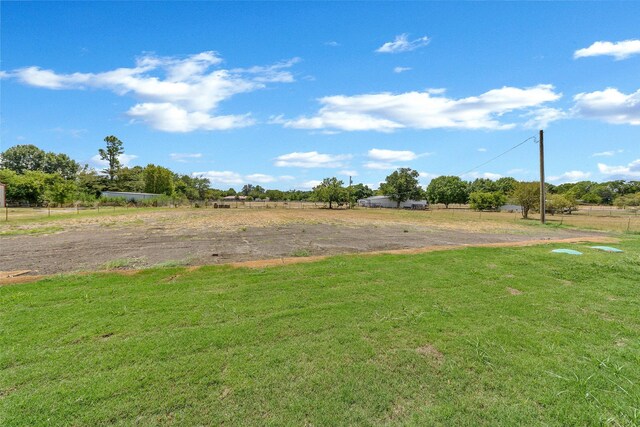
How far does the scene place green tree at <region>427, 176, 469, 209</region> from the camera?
7975 centimetres

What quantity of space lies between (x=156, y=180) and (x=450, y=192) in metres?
76.3

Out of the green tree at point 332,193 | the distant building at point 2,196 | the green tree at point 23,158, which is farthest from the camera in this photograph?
the green tree at point 23,158

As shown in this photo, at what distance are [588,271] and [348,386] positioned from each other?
770 cm

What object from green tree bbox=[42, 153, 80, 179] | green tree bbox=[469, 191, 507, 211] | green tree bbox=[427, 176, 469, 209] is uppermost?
green tree bbox=[42, 153, 80, 179]

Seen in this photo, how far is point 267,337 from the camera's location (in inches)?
152

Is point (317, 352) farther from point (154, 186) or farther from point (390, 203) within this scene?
point (154, 186)

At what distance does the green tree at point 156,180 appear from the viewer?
76.1 m

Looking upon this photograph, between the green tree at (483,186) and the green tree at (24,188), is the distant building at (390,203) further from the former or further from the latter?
the green tree at (24,188)

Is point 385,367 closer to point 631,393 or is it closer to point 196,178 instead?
point 631,393

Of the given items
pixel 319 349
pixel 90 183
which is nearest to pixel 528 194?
pixel 319 349

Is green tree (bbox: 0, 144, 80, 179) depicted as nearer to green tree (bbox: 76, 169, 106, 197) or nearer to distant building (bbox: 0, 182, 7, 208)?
green tree (bbox: 76, 169, 106, 197)

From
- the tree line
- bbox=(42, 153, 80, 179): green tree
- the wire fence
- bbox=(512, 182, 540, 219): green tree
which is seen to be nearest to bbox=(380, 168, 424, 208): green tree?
the tree line

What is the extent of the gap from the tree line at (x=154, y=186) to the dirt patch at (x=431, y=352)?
42.2 meters

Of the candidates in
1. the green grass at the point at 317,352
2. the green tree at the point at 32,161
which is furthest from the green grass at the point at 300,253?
the green tree at the point at 32,161
